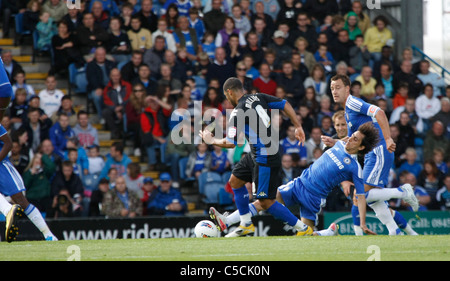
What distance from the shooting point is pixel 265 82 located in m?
17.5

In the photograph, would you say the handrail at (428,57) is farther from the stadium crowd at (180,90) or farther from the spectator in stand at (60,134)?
the spectator in stand at (60,134)

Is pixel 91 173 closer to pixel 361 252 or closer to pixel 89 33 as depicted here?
pixel 89 33

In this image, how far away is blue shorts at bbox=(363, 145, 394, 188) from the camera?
454 inches

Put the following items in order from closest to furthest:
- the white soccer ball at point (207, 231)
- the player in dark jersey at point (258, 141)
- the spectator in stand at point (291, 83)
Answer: the player in dark jersey at point (258, 141), the white soccer ball at point (207, 231), the spectator in stand at point (291, 83)

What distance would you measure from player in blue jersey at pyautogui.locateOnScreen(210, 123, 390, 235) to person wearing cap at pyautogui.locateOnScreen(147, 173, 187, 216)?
421 cm

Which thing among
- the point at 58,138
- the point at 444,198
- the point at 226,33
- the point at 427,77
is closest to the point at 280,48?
the point at 226,33

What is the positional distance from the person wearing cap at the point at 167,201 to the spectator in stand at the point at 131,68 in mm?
2681

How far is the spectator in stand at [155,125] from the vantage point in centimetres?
1642

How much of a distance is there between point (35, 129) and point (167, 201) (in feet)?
10.2

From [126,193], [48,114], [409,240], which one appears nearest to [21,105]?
[48,114]

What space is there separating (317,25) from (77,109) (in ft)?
22.8

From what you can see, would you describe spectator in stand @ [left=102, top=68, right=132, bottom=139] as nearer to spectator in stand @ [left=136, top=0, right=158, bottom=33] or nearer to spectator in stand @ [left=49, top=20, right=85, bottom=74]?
spectator in stand @ [left=49, top=20, right=85, bottom=74]

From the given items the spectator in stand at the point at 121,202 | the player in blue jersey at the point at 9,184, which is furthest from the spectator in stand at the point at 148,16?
the player in blue jersey at the point at 9,184

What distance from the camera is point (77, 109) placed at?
56.1 feet
